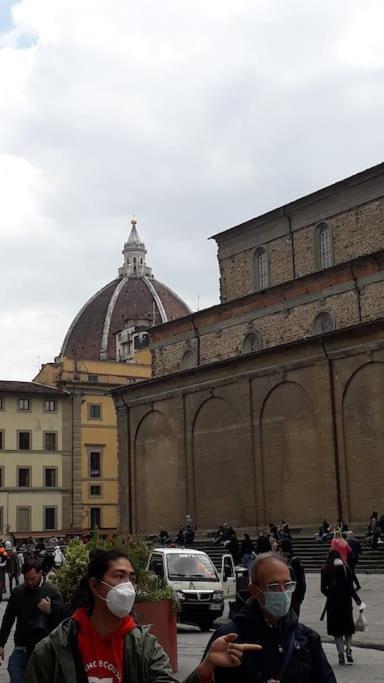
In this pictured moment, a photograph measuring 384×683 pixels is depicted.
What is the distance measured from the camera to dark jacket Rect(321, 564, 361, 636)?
12750mm

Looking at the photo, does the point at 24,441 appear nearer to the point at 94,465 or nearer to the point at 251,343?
the point at 94,465

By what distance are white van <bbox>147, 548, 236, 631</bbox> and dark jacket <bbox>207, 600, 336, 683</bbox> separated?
13.4m

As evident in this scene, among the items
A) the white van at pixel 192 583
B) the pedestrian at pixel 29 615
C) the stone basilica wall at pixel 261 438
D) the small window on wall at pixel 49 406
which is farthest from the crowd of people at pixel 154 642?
the small window on wall at pixel 49 406

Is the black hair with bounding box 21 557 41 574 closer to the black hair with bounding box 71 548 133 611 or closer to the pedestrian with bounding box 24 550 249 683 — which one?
the black hair with bounding box 71 548 133 611

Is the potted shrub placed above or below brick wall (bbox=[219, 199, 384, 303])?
below

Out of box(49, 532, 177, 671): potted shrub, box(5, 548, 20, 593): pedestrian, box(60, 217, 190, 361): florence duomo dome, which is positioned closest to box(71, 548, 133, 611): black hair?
box(49, 532, 177, 671): potted shrub

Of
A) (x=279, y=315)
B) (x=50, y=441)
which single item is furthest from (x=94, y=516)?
(x=279, y=315)

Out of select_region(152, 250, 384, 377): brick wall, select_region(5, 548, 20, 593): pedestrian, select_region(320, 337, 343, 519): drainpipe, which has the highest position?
select_region(152, 250, 384, 377): brick wall

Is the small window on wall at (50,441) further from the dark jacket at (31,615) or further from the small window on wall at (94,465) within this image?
the dark jacket at (31,615)

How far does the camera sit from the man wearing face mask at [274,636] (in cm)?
397

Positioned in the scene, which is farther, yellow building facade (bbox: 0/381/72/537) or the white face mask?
yellow building facade (bbox: 0/381/72/537)

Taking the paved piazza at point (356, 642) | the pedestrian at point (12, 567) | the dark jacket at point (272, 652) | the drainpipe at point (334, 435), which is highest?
the drainpipe at point (334, 435)

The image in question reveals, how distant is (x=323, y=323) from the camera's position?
3997cm

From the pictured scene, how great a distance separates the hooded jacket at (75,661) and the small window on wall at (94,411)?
60.3m
